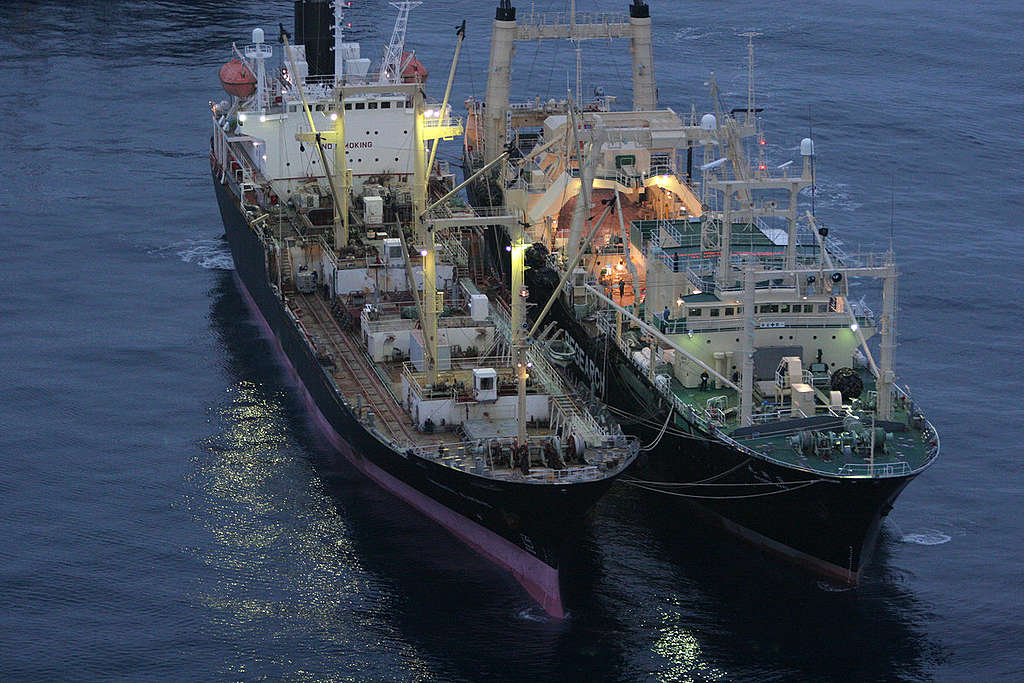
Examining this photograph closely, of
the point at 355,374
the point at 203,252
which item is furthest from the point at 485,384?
the point at 203,252

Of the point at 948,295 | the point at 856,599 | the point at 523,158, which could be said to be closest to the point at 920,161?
the point at 948,295

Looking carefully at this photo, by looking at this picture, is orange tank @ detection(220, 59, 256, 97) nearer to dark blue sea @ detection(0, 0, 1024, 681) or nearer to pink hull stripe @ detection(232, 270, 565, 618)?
dark blue sea @ detection(0, 0, 1024, 681)

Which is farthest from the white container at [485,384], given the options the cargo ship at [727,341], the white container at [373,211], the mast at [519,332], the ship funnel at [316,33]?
the ship funnel at [316,33]

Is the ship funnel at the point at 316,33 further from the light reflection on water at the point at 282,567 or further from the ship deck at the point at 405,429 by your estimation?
the light reflection on water at the point at 282,567

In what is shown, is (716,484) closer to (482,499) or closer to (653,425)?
(653,425)

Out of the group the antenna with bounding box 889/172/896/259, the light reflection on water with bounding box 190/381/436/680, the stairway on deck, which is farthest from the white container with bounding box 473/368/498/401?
the antenna with bounding box 889/172/896/259

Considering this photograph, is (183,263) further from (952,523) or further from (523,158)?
(952,523)
